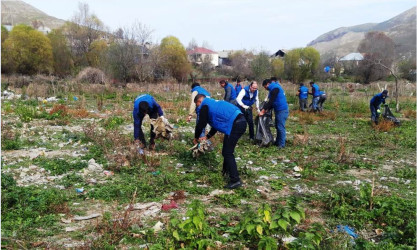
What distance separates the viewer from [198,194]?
15.5ft

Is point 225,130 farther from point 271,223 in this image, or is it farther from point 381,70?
point 381,70

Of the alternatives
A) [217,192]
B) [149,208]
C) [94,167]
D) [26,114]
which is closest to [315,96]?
[217,192]

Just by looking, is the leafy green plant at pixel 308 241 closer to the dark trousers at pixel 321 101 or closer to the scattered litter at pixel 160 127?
the scattered litter at pixel 160 127

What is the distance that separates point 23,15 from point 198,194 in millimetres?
193879

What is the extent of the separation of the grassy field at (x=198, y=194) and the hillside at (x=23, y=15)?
150017mm

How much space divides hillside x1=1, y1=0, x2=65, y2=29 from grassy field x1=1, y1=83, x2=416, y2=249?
150017 millimetres

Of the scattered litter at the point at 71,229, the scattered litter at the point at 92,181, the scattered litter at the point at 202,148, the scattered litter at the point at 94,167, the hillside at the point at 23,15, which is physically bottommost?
the scattered litter at the point at 71,229

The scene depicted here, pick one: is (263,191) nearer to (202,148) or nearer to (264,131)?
(202,148)

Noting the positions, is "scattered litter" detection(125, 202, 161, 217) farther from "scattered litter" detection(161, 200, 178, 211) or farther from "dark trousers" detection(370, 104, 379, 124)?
"dark trousers" detection(370, 104, 379, 124)

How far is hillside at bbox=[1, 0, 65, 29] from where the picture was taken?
470 feet

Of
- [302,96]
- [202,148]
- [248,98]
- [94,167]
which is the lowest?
[94,167]

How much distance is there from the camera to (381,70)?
35.0 meters

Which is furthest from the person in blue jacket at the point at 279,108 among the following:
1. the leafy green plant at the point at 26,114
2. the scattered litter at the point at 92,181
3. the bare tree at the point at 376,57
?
the bare tree at the point at 376,57

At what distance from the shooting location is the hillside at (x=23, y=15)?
5637 inches
